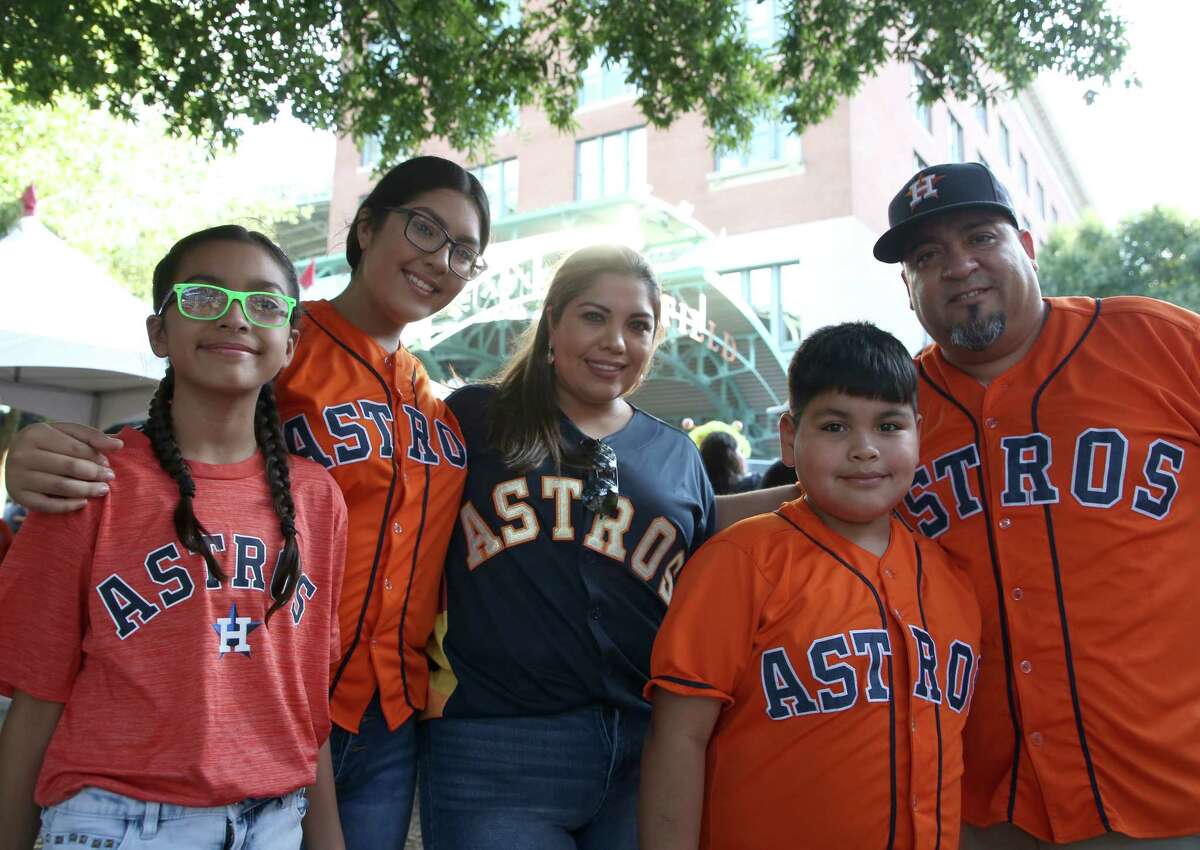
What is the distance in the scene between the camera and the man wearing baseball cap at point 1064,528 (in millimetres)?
1989

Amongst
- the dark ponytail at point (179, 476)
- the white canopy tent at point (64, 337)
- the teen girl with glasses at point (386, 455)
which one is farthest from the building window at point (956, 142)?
the dark ponytail at point (179, 476)

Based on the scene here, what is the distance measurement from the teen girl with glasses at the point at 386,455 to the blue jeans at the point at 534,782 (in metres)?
Answer: 0.13

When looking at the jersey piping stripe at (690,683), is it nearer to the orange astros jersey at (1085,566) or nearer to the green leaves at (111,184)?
the orange astros jersey at (1085,566)

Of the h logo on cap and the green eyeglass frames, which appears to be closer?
the green eyeglass frames

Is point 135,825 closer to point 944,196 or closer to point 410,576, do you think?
point 410,576

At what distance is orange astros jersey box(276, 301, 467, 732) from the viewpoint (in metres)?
2.18

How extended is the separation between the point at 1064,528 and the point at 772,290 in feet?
62.1

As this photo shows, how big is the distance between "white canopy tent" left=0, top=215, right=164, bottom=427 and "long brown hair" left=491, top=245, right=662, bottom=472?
4.97 m

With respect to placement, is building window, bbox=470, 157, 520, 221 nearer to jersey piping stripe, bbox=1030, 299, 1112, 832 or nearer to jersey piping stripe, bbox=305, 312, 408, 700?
jersey piping stripe, bbox=305, 312, 408, 700

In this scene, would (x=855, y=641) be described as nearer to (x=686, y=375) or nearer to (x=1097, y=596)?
(x=1097, y=596)

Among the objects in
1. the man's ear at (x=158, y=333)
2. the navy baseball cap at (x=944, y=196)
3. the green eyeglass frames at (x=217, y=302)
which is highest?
the navy baseball cap at (x=944, y=196)

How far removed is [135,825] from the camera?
166 centimetres

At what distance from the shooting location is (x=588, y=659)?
2215 mm

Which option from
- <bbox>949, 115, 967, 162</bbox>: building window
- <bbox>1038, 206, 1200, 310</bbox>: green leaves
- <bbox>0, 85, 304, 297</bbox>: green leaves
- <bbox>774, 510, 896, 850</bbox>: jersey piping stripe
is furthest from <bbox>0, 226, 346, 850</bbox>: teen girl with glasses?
<bbox>949, 115, 967, 162</bbox>: building window
